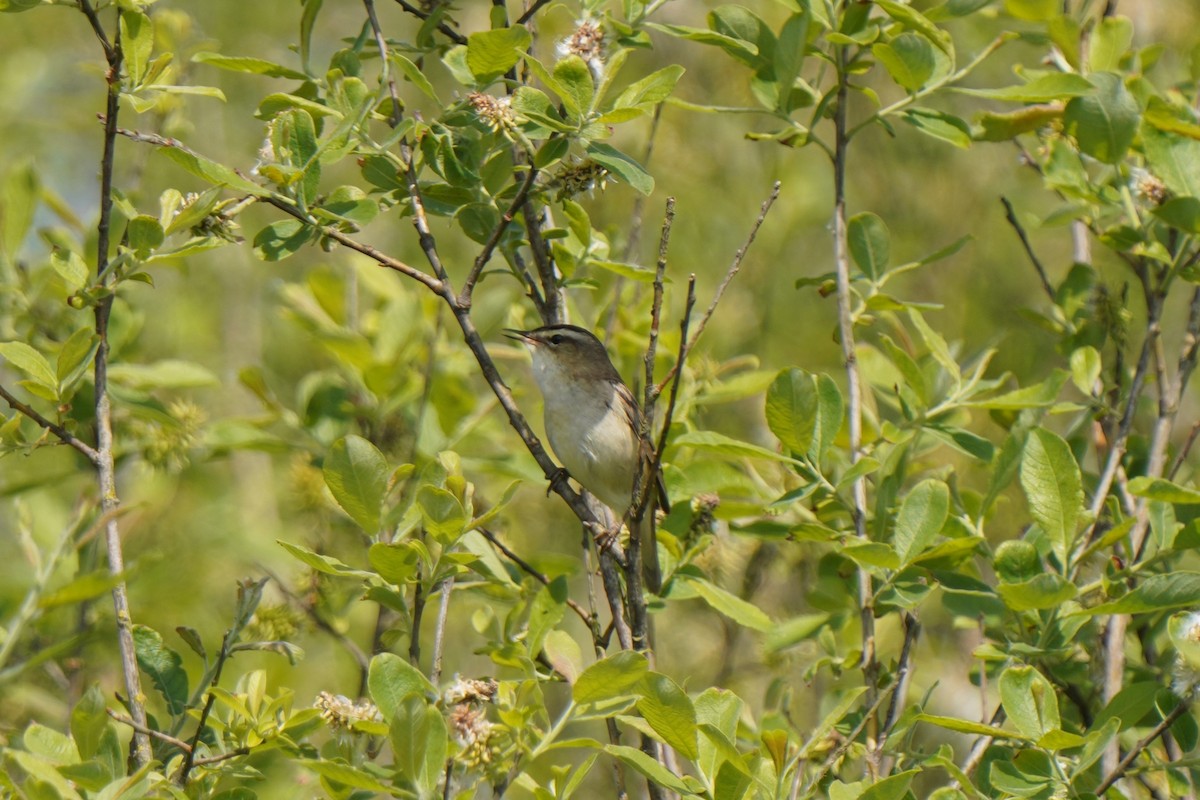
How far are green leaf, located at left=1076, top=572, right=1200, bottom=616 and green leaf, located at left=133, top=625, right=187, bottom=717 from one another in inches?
59.6

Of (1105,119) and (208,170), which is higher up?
(208,170)

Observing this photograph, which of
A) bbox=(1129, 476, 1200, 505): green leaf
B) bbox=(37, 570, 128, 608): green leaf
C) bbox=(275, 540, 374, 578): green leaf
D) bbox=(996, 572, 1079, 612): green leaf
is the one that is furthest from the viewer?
bbox=(1129, 476, 1200, 505): green leaf

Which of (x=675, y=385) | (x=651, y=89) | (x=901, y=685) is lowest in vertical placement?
(x=901, y=685)

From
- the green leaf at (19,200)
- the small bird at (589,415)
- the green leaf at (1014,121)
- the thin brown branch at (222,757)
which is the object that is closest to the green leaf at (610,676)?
the thin brown branch at (222,757)

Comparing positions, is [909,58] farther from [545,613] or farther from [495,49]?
[545,613]

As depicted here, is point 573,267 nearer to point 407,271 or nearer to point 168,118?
point 407,271

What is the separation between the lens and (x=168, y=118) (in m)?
3.54

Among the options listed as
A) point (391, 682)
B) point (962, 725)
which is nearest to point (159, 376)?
point (391, 682)

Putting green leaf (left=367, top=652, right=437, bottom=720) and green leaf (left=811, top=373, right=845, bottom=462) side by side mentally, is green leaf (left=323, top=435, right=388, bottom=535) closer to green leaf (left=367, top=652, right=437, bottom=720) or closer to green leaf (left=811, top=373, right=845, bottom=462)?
green leaf (left=367, top=652, right=437, bottom=720)

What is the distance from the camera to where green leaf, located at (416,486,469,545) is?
1866 millimetres

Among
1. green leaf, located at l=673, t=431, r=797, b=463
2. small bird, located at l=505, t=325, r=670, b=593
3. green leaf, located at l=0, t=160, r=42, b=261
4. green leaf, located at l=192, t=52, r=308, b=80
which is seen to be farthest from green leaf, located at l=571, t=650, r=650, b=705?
green leaf, located at l=0, t=160, r=42, b=261

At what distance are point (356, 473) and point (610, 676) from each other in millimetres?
494

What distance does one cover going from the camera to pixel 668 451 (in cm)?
274

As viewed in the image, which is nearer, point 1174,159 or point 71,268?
point 71,268
